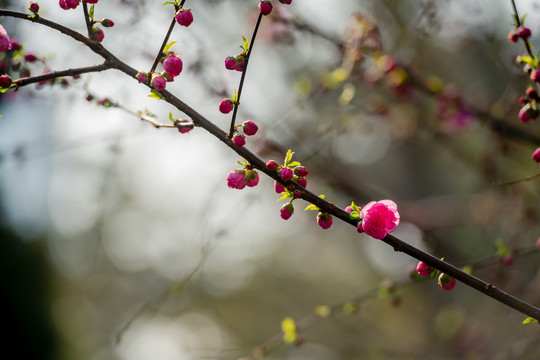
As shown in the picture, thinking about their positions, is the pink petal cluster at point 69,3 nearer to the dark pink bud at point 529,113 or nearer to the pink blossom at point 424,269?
the pink blossom at point 424,269

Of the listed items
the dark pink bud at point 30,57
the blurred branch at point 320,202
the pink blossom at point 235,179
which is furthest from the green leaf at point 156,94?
the dark pink bud at point 30,57

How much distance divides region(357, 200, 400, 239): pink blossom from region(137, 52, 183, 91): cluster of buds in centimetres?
60

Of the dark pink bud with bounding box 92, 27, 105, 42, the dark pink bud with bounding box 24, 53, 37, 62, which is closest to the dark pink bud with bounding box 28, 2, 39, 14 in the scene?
the dark pink bud with bounding box 92, 27, 105, 42

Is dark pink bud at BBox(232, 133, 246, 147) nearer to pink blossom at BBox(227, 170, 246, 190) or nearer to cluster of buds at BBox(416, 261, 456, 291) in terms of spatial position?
pink blossom at BBox(227, 170, 246, 190)

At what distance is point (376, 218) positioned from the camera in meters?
1.10

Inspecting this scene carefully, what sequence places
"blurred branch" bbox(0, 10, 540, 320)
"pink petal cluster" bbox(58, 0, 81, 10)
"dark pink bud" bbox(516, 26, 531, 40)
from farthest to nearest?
1. "dark pink bud" bbox(516, 26, 531, 40)
2. "pink petal cluster" bbox(58, 0, 81, 10)
3. "blurred branch" bbox(0, 10, 540, 320)

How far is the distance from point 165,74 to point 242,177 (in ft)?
1.11

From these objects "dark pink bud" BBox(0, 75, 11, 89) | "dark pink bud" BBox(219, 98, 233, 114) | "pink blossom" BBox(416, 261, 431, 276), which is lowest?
"pink blossom" BBox(416, 261, 431, 276)

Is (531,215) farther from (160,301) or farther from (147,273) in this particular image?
(147,273)

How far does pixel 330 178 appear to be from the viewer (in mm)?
3396

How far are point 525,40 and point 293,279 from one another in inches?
370

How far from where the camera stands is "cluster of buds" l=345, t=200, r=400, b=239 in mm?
1088

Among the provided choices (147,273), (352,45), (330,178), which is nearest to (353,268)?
(147,273)

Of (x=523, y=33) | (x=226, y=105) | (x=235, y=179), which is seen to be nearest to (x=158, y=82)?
(x=226, y=105)
